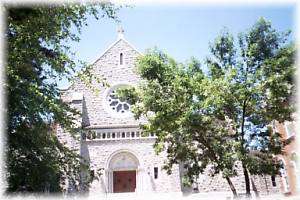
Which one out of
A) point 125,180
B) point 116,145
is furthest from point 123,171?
point 116,145

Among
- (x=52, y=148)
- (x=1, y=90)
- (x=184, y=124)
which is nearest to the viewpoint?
(x=1, y=90)

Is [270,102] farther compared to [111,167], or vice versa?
[111,167]

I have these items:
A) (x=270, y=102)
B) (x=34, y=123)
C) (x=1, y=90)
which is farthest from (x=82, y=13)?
(x=270, y=102)

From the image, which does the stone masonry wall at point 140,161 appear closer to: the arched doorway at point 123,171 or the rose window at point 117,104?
the arched doorway at point 123,171

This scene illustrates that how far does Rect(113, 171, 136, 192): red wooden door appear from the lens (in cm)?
2125

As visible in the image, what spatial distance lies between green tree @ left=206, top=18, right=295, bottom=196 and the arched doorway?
9214mm

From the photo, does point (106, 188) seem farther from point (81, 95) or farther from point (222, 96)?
point (222, 96)

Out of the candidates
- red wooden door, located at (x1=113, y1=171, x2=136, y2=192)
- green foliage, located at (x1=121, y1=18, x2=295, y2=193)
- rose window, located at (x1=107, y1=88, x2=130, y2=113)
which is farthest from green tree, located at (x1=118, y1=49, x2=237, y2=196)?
rose window, located at (x1=107, y1=88, x2=130, y2=113)

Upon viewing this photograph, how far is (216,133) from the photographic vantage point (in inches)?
511

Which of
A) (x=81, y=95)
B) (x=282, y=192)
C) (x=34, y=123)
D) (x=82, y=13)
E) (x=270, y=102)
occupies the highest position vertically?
Result: (x=81, y=95)

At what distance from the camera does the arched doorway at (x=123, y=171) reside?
21.0 metres

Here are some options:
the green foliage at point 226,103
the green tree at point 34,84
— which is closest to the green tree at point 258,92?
the green foliage at point 226,103

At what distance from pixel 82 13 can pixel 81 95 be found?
14460mm

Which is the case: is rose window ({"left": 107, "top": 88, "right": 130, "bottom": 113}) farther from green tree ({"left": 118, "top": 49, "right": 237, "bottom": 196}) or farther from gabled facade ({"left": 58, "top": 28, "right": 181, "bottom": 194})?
green tree ({"left": 118, "top": 49, "right": 237, "bottom": 196})
